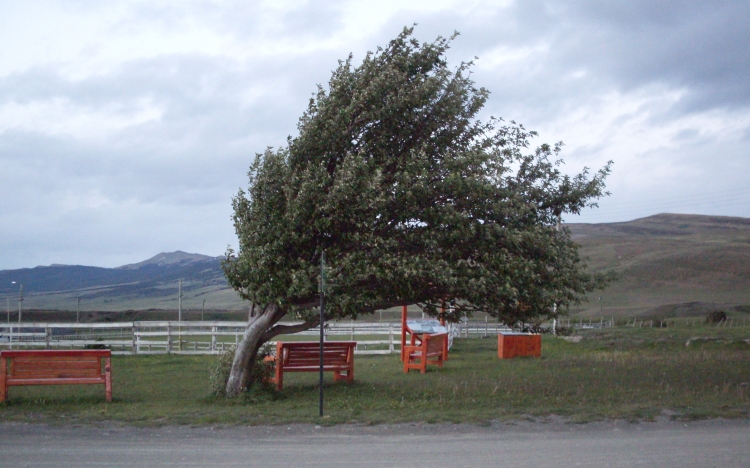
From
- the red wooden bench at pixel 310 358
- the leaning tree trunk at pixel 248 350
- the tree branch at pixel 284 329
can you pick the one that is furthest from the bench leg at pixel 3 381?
the red wooden bench at pixel 310 358

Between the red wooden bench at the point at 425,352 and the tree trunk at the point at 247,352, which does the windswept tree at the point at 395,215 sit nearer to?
the tree trunk at the point at 247,352

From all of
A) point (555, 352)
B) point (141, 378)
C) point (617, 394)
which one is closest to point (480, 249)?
point (617, 394)

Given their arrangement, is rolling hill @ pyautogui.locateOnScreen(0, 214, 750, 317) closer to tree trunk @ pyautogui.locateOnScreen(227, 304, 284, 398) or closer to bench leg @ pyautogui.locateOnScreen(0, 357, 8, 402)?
tree trunk @ pyautogui.locateOnScreen(227, 304, 284, 398)

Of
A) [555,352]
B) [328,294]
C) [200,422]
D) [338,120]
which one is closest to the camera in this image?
[200,422]

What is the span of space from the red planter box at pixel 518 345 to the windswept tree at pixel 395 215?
8254mm

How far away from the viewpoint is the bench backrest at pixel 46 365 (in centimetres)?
1309

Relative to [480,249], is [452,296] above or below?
below

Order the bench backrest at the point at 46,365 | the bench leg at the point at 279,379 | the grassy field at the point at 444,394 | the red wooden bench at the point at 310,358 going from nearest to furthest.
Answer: the grassy field at the point at 444,394 → the bench backrest at the point at 46,365 → the bench leg at the point at 279,379 → the red wooden bench at the point at 310,358

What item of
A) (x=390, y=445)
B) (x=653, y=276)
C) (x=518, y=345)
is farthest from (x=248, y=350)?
(x=653, y=276)

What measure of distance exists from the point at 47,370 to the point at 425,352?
904cm

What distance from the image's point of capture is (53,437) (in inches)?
396

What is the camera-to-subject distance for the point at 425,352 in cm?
1806

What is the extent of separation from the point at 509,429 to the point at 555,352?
1513 centimetres

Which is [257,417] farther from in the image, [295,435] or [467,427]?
[467,427]
